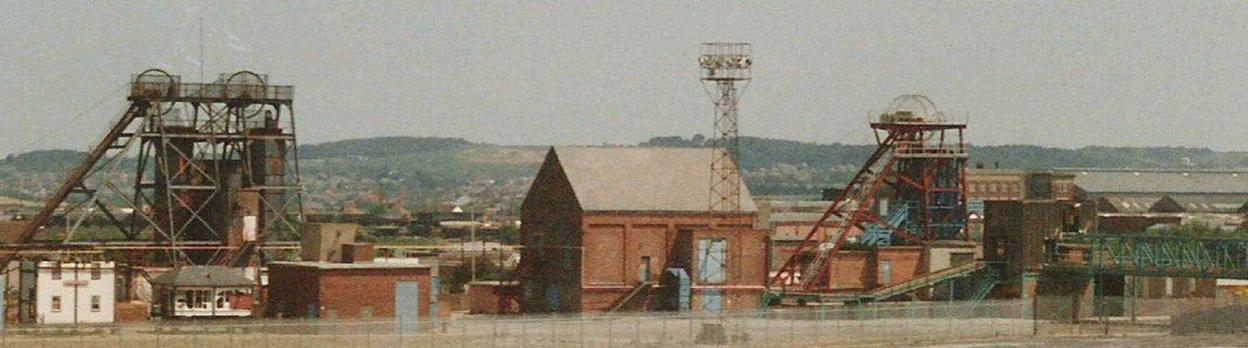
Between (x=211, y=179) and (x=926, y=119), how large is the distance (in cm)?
3446

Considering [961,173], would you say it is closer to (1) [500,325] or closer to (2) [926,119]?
(2) [926,119]

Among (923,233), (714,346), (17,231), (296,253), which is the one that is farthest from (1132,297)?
(17,231)

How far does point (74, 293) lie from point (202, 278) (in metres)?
5.29

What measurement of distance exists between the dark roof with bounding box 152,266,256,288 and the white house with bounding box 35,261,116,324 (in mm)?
3140

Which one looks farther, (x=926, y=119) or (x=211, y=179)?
(x=926, y=119)

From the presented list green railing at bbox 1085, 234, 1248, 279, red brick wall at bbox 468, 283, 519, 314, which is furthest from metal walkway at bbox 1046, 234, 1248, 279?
red brick wall at bbox 468, 283, 519, 314

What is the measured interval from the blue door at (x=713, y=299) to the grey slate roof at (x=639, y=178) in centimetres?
416

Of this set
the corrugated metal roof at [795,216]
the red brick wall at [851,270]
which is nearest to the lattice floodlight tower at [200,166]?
the red brick wall at [851,270]

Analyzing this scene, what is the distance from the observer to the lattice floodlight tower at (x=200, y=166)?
102000mm

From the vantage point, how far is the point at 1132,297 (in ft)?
329

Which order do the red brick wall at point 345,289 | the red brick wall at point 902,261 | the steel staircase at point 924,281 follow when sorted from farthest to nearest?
1. the red brick wall at point 902,261
2. the steel staircase at point 924,281
3. the red brick wall at point 345,289

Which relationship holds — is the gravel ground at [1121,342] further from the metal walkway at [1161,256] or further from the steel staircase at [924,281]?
the steel staircase at [924,281]

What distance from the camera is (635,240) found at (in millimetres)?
98188

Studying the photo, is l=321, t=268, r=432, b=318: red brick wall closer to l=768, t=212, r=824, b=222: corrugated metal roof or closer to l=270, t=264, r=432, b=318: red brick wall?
l=270, t=264, r=432, b=318: red brick wall
